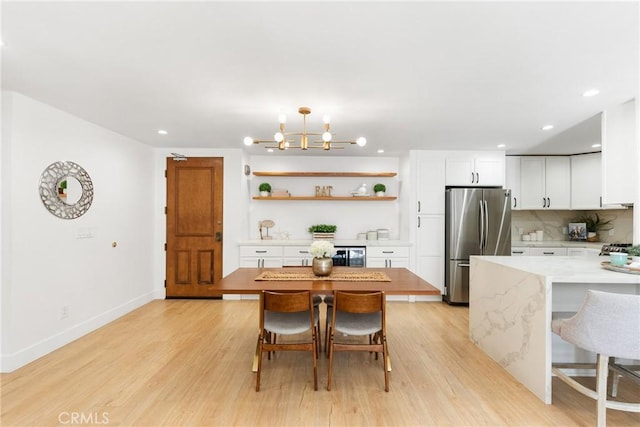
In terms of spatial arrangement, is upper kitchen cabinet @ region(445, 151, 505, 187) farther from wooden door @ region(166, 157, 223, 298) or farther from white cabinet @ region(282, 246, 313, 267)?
wooden door @ region(166, 157, 223, 298)

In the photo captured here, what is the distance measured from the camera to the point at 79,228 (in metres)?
3.44

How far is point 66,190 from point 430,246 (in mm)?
4745

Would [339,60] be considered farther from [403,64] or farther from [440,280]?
[440,280]

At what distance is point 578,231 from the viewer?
5.29 m

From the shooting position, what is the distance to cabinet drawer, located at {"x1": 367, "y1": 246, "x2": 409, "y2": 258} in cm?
489

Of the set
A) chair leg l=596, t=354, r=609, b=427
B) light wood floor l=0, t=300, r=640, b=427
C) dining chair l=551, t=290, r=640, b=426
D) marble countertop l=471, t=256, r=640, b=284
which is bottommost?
light wood floor l=0, t=300, r=640, b=427

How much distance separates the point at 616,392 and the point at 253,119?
388cm

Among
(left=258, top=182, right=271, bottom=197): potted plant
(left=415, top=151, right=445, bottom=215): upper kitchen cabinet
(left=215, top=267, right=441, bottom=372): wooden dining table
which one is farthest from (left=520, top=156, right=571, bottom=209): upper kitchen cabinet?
(left=258, top=182, right=271, bottom=197): potted plant

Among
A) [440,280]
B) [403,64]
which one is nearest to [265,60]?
[403,64]

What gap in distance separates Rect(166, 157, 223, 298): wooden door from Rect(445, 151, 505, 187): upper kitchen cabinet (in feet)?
12.0

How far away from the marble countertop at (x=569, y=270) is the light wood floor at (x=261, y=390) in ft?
2.92

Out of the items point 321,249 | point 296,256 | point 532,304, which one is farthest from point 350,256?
point 532,304

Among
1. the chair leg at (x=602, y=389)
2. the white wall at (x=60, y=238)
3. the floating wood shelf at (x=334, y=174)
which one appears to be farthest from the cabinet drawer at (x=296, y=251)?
the chair leg at (x=602, y=389)

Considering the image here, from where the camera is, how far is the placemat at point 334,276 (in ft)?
9.13
